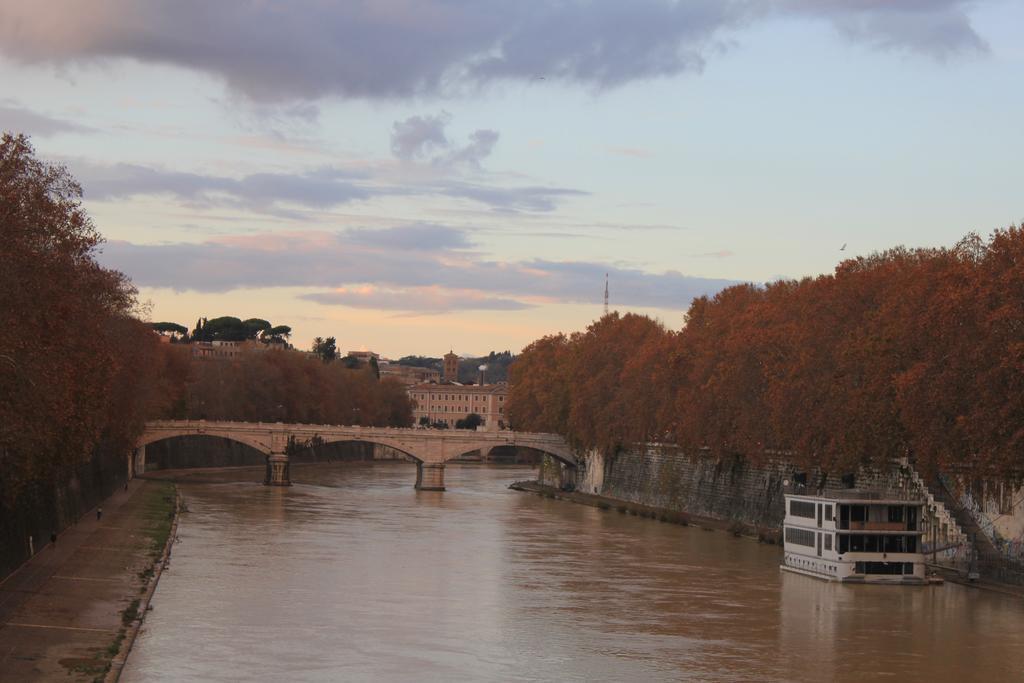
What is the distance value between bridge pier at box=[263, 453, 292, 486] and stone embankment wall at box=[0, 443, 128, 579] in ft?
81.7

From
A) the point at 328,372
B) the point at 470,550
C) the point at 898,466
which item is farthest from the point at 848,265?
the point at 328,372

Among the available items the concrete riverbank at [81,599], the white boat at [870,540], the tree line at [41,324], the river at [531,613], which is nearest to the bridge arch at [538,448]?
the river at [531,613]

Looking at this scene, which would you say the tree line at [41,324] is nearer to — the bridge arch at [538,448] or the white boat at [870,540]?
the white boat at [870,540]

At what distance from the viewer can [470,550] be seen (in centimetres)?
6669

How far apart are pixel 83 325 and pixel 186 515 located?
118 ft

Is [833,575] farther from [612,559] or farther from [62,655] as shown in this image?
[62,655]

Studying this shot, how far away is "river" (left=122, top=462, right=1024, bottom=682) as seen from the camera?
38875 millimetres

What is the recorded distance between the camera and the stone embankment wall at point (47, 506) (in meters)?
47.3

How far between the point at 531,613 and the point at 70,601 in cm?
1399

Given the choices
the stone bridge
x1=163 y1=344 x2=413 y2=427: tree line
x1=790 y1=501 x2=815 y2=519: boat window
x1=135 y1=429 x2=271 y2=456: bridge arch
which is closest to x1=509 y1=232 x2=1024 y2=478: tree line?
x1=790 y1=501 x2=815 y2=519: boat window

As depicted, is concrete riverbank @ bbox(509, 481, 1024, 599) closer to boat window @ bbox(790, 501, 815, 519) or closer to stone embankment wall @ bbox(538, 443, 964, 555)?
stone embankment wall @ bbox(538, 443, 964, 555)

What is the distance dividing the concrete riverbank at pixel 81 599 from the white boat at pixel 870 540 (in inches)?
967

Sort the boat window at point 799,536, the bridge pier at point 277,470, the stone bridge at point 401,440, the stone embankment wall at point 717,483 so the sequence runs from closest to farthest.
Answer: the boat window at point 799,536
the stone embankment wall at point 717,483
the stone bridge at point 401,440
the bridge pier at point 277,470

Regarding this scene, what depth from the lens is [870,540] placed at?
57000mm
